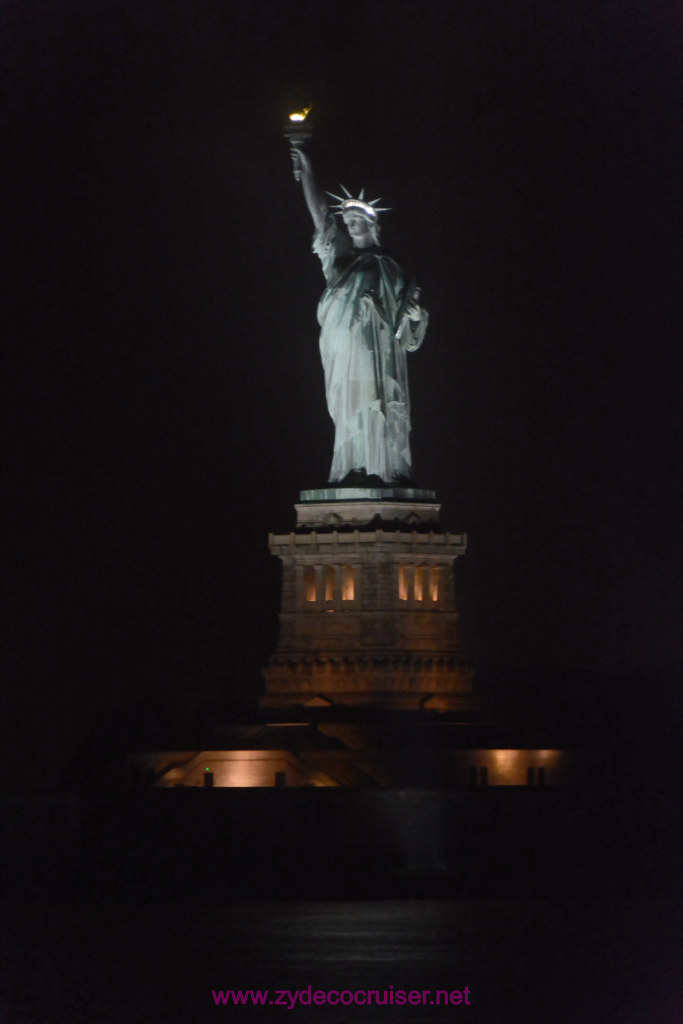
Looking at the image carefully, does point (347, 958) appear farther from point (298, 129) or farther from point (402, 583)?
point (298, 129)

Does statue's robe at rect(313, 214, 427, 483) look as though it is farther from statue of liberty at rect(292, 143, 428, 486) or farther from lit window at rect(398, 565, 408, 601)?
lit window at rect(398, 565, 408, 601)

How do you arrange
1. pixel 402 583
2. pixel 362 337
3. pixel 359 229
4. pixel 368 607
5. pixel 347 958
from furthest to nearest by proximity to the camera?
1. pixel 359 229
2. pixel 362 337
3. pixel 402 583
4. pixel 368 607
5. pixel 347 958

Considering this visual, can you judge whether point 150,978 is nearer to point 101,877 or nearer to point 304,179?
point 101,877

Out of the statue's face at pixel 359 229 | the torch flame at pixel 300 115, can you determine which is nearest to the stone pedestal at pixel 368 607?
the statue's face at pixel 359 229

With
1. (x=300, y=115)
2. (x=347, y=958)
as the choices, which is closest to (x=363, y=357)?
(x=300, y=115)

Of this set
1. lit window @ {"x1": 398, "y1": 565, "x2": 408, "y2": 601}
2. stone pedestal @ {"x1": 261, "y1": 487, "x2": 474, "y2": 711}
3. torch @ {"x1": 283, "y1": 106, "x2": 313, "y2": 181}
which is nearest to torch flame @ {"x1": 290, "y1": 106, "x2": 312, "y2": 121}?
torch @ {"x1": 283, "y1": 106, "x2": 313, "y2": 181}

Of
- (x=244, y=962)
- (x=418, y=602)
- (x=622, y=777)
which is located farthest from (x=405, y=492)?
(x=244, y=962)
